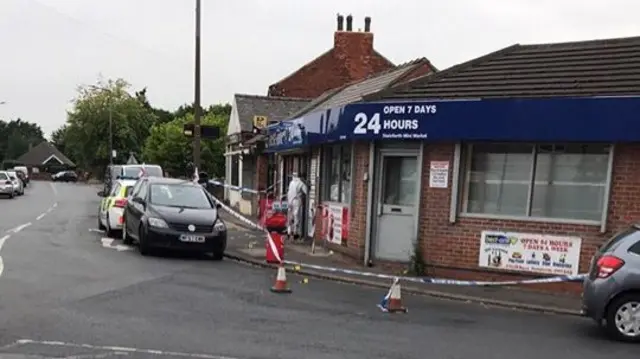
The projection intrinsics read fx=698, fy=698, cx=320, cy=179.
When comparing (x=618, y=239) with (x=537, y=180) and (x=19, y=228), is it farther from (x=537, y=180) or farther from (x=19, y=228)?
(x=19, y=228)

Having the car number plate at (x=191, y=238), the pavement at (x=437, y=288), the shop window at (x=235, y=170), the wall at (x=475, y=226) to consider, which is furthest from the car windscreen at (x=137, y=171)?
the wall at (x=475, y=226)

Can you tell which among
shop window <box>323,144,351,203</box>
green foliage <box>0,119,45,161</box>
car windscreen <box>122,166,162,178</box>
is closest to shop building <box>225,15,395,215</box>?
car windscreen <box>122,166,162,178</box>

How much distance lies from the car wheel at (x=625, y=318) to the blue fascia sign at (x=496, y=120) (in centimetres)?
375

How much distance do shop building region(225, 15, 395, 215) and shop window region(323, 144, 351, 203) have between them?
408 inches

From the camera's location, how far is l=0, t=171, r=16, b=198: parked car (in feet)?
134

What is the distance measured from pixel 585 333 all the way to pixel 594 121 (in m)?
4.04

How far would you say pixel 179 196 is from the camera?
1534 cm

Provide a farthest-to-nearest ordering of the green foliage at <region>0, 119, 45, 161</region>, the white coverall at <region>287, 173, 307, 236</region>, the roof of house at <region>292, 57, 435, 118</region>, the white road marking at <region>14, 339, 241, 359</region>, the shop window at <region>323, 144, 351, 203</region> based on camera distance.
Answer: the green foliage at <region>0, 119, 45, 161</region>, the white coverall at <region>287, 173, 307, 236</region>, the roof of house at <region>292, 57, 435, 118</region>, the shop window at <region>323, 144, 351, 203</region>, the white road marking at <region>14, 339, 241, 359</region>

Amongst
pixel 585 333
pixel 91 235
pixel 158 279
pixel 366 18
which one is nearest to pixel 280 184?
pixel 91 235

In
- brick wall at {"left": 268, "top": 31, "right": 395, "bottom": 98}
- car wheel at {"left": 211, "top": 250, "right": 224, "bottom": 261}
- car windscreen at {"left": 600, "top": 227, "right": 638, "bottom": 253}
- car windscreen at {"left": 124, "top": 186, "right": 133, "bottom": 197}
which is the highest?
brick wall at {"left": 268, "top": 31, "right": 395, "bottom": 98}

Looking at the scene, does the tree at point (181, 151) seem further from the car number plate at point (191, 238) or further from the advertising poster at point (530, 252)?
the advertising poster at point (530, 252)

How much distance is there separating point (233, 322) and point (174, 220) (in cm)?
629

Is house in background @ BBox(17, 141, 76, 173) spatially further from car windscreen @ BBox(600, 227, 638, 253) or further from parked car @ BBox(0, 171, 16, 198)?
car windscreen @ BBox(600, 227, 638, 253)

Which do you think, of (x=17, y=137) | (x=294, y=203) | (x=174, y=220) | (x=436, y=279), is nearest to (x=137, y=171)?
(x=294, y=203)
